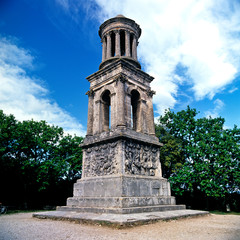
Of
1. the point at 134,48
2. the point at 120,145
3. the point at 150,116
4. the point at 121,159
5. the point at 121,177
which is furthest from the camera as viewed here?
the point at 134,48

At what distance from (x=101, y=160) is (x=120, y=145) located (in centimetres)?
154

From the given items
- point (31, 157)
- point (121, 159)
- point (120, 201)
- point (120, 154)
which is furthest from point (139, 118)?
point (31, 157)

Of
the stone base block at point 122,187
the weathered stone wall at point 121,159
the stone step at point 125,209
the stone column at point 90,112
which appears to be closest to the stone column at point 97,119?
the stone column at point 90,112

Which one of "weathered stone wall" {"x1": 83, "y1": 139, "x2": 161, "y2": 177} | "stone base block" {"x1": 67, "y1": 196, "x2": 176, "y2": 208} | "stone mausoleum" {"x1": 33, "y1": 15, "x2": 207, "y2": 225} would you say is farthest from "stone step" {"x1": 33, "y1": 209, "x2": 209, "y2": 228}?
"weathered stone wall" {"x1": 83, "y1": 139, "x2": 161, "y2": 177}

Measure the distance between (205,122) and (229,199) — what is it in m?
8.56

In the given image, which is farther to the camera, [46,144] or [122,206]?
[46,144]

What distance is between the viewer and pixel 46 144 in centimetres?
2238

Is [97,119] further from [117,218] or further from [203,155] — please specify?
[203,155]

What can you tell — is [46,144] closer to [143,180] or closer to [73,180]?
[73,180]

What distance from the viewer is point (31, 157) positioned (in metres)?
21.8

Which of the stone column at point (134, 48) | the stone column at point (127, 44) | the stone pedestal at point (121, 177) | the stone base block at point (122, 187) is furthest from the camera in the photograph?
the stone column at point (134, 48)

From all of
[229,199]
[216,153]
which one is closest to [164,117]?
[216,153]

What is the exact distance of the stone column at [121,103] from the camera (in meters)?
10.4

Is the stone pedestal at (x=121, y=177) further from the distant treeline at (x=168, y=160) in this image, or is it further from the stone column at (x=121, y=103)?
the distant treeline at (x=168, y=160)
